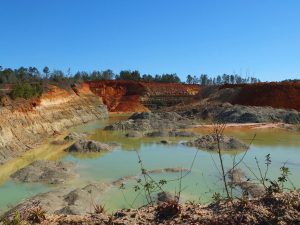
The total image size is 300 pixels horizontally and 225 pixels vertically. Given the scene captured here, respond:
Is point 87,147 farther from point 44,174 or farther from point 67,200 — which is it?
point 67,200

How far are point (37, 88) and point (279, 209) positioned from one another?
32.4 metres

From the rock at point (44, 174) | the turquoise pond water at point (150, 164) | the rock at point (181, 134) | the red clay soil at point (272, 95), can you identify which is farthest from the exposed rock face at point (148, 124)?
the rock at point (44, 174)

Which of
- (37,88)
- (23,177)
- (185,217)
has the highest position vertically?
(37,88)

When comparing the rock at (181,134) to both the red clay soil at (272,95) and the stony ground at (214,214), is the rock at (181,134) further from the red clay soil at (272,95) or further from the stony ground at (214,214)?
the red clay soil at (272,95)

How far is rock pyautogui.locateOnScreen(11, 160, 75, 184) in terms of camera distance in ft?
50.5

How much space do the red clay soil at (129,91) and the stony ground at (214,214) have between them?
59.3 m

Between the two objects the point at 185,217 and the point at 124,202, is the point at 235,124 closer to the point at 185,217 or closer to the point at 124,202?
the point at 124,202

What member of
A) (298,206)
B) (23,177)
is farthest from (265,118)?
(298,206)

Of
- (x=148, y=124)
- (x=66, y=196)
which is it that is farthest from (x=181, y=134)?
(x=66, y=196)

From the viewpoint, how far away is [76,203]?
11672 mm

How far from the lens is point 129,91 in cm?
7131

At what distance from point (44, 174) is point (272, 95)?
134ft

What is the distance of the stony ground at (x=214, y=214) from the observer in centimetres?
521

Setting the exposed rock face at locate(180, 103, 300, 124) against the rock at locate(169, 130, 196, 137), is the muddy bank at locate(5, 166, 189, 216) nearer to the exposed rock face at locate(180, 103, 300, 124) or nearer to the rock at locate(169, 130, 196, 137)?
the rock at locate(169, 130, 196, 137)
